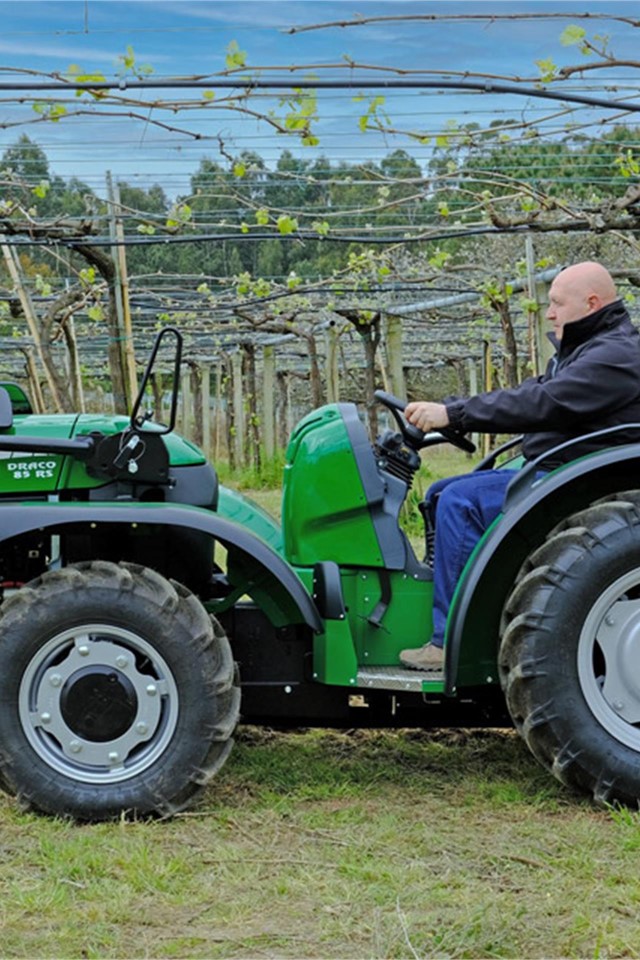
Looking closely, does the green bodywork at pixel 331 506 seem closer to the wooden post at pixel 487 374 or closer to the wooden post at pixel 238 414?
the wooden post at pixel 487 374

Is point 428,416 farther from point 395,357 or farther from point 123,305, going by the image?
point 395,357

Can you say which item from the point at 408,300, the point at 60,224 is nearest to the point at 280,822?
the point at 60,224

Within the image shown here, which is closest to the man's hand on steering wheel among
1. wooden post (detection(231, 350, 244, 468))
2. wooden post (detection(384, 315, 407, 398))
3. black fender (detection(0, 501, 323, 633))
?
black fender (detection(0, 501, 323, 633))

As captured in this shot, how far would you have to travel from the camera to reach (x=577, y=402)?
13.1 ft

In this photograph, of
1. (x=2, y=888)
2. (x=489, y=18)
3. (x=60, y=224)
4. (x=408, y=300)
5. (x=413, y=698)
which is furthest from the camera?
(x=408, y=300)

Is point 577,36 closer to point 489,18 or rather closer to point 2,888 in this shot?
point 489,18

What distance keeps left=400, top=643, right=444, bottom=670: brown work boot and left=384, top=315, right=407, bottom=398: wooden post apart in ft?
32.4

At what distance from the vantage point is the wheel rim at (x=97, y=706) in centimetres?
392

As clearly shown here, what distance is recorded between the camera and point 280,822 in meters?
3.99

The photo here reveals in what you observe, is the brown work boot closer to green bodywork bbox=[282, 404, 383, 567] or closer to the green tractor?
the green tractor

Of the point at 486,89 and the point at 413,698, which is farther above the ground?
the point at 486,89

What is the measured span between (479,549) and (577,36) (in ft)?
12.7

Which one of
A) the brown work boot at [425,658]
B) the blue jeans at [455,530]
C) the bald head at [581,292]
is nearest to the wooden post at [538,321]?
the bald head at [581,292]

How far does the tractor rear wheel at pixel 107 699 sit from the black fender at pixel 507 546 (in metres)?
0.70
